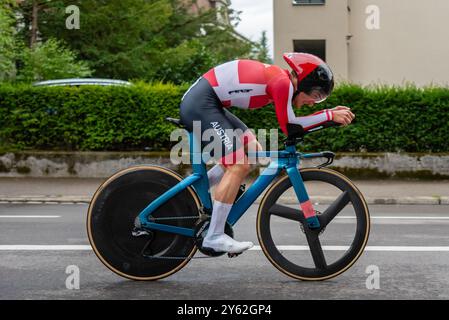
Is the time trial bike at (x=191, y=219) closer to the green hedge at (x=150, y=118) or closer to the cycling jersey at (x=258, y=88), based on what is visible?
the cycling jersey at (x=258, y=88)

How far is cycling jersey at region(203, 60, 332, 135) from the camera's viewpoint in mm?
5031

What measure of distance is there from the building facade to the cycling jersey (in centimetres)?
1873

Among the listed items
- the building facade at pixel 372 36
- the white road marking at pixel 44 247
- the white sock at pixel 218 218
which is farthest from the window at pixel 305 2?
the white sock at pixel 218 218

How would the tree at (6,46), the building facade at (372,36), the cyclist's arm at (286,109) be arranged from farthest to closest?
the building facade at (372,36) < the tree at (6,46) < the cyclist's arm at (286,109)

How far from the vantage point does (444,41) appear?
2394cm

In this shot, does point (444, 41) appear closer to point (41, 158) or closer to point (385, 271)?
point (41, 158)

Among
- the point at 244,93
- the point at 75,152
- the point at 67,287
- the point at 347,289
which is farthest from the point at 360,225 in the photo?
the point at 75,152

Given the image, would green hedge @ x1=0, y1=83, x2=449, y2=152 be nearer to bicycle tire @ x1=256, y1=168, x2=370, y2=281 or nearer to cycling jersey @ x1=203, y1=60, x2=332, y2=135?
bicycle tire @ x1=256, y1=168, x2=370, y2=281

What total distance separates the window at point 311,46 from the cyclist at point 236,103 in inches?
808

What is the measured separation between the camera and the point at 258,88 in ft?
16.8

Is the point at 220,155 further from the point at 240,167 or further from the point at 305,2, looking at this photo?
the point at 305,2

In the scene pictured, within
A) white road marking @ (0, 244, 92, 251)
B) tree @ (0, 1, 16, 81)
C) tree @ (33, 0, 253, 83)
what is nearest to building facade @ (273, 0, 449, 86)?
tree @ (33, 0, 253, 83)

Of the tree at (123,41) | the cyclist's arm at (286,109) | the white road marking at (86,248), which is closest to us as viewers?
the cyclist's arm at (286,109)

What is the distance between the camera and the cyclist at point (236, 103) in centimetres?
512
